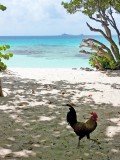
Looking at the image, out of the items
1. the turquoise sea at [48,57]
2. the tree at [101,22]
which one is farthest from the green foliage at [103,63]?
the turquoise sea at [48,57]

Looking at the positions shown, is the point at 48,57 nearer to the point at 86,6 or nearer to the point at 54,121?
the point at 86,6

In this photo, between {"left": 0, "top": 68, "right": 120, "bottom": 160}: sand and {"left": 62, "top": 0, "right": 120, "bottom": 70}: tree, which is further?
{"left": 62, "top": 0, "right": 120, "bottom": 70}: tree

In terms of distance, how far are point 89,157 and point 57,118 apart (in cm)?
284

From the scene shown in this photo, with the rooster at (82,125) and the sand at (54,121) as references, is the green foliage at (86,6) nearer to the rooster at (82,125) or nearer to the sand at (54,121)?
the sand at (54,121)

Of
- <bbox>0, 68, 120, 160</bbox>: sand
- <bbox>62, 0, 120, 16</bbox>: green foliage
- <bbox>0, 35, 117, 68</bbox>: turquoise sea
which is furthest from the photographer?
<bbox>0, 35, 117, 68</bbox>: turquoise sea

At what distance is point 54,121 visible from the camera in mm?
8609

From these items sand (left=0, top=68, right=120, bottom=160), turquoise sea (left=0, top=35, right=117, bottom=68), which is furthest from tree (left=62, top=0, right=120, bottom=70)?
turquoise sea (left=0, top=35, right=117, bottom=68)

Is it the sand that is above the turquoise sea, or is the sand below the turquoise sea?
above

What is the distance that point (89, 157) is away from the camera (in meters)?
6.17

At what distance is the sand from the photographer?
6.39 m

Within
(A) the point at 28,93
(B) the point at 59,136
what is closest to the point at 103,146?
(B) the point at 59,136

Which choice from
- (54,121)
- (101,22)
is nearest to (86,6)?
(101,22)

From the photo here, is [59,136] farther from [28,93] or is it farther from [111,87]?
[111,87]

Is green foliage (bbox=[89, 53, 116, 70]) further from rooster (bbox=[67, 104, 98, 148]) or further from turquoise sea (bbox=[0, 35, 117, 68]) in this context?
rooster (bbox=[67, 104, 98, 148])
